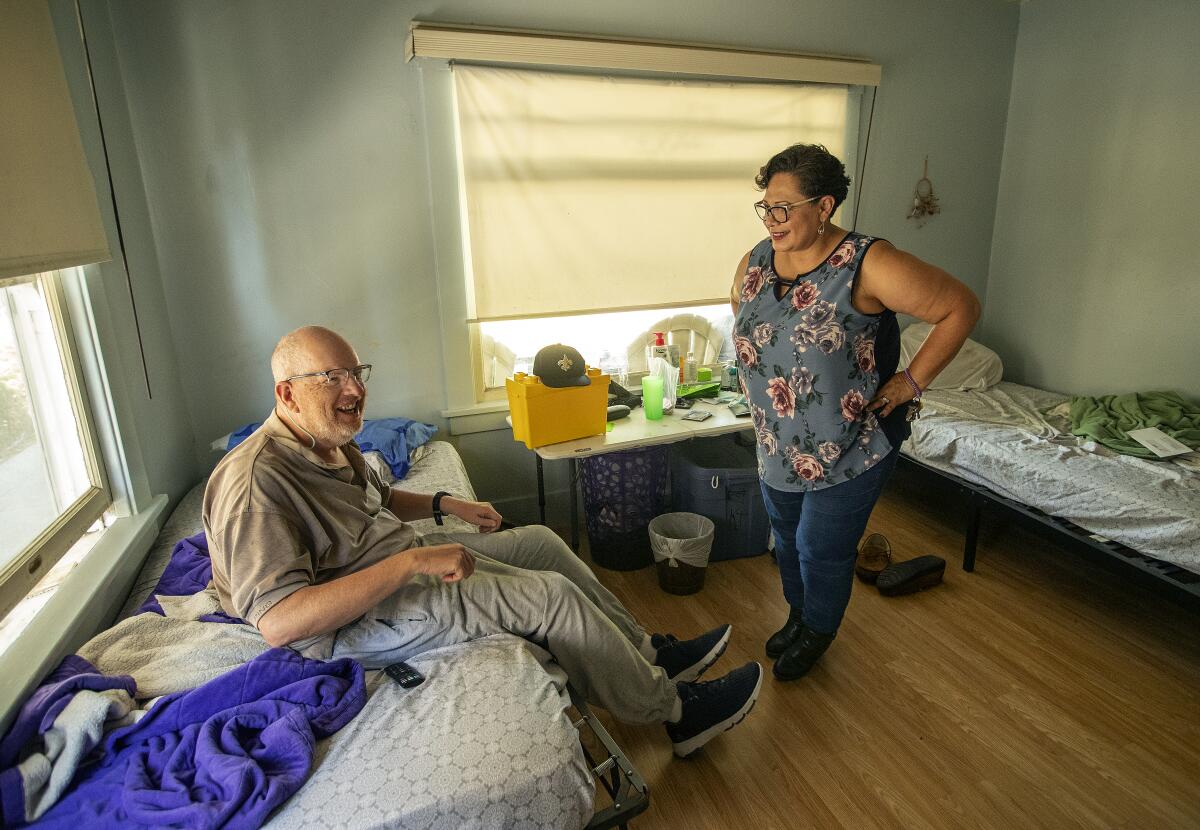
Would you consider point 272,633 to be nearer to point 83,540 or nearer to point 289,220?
point 83,540

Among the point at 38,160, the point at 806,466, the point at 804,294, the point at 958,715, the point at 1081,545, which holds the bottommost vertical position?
the point at 958,715

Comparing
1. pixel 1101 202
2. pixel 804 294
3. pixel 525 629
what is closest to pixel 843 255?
pixel 804 294

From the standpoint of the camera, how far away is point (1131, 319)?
314cm

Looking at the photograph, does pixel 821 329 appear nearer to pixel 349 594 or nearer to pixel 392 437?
pixel 349 594

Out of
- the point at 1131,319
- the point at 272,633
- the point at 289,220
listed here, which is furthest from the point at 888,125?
the point at 272,633

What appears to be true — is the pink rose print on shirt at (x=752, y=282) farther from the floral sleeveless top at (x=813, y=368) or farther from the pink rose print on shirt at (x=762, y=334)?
the pink rose print on shirt at (x=762, y=334)

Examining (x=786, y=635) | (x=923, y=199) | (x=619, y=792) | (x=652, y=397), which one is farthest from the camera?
(x=923, y=199)

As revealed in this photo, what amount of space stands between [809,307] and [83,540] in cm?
198

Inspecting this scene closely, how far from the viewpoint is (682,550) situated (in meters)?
2.50

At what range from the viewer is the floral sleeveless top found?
1.71m

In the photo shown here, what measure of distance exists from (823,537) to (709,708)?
567 millimetres

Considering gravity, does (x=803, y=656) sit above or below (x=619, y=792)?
below

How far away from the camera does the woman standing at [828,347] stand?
66.6 inches

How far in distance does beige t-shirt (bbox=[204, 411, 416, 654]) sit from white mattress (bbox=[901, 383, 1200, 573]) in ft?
7.26
